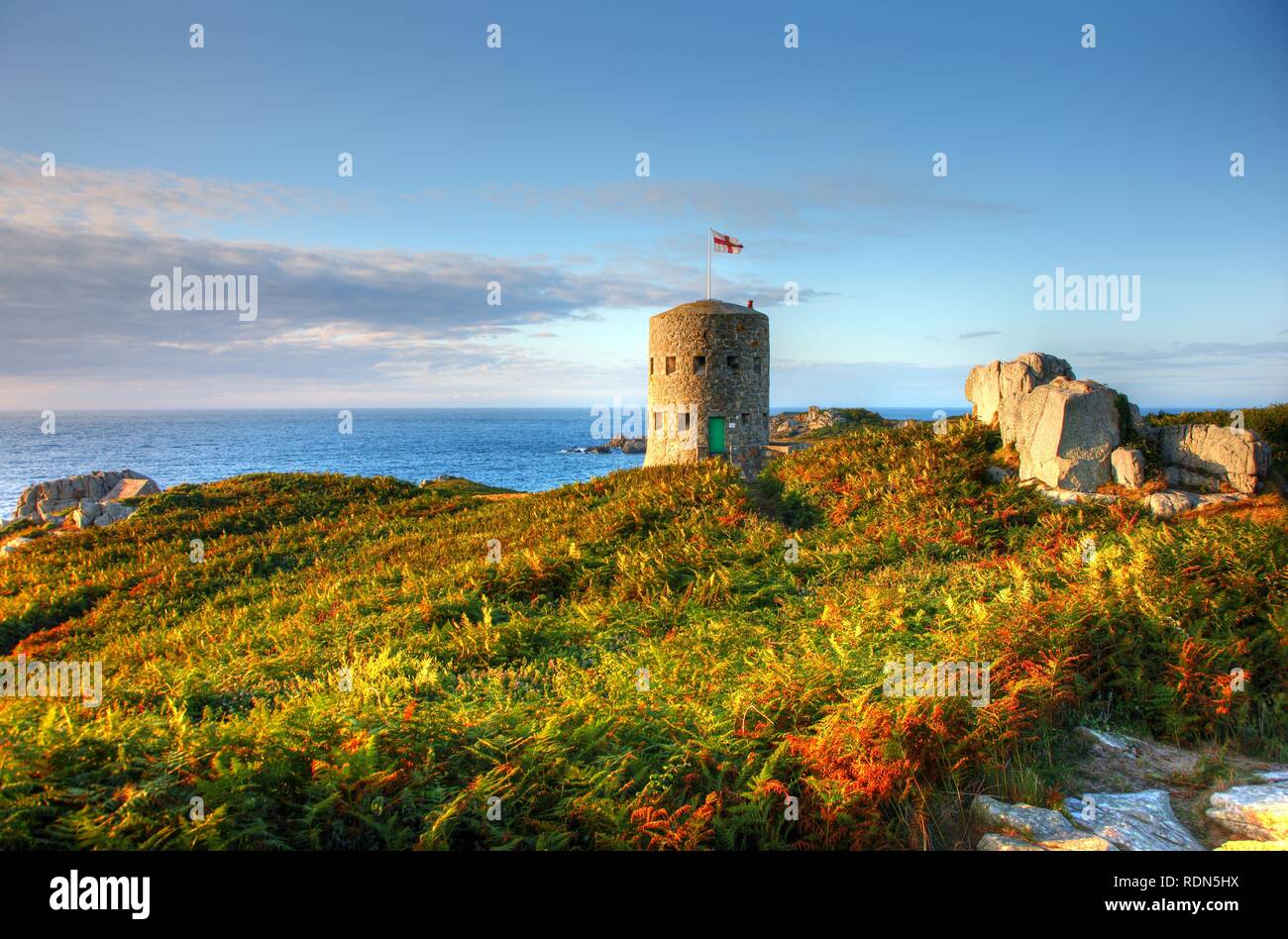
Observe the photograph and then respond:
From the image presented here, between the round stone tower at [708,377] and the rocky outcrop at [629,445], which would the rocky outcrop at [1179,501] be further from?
Result: the rocky outcrop at [629,445]

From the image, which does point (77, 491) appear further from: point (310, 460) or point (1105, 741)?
point (310, 460)

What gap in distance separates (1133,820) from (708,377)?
2347 cm

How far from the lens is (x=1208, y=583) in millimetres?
8859

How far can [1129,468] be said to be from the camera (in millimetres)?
14750

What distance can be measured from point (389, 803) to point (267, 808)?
805mm

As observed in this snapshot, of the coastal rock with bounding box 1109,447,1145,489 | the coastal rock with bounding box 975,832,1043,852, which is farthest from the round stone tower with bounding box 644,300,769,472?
the coastal rock with bounding box 975,832,1043,852

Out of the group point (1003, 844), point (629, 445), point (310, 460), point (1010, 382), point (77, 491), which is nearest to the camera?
point (1003, 844)

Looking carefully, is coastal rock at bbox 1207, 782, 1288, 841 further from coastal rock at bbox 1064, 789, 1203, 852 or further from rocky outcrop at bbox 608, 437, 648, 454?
rocky outcrop at bbox 608, 437, 648, 454

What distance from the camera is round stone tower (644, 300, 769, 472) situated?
1083 inches

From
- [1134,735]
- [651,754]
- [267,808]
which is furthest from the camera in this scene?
[1134,735]

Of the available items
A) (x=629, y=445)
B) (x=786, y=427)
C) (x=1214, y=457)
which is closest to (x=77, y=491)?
(x=1214, y=457)

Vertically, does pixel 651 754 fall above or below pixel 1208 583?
below
